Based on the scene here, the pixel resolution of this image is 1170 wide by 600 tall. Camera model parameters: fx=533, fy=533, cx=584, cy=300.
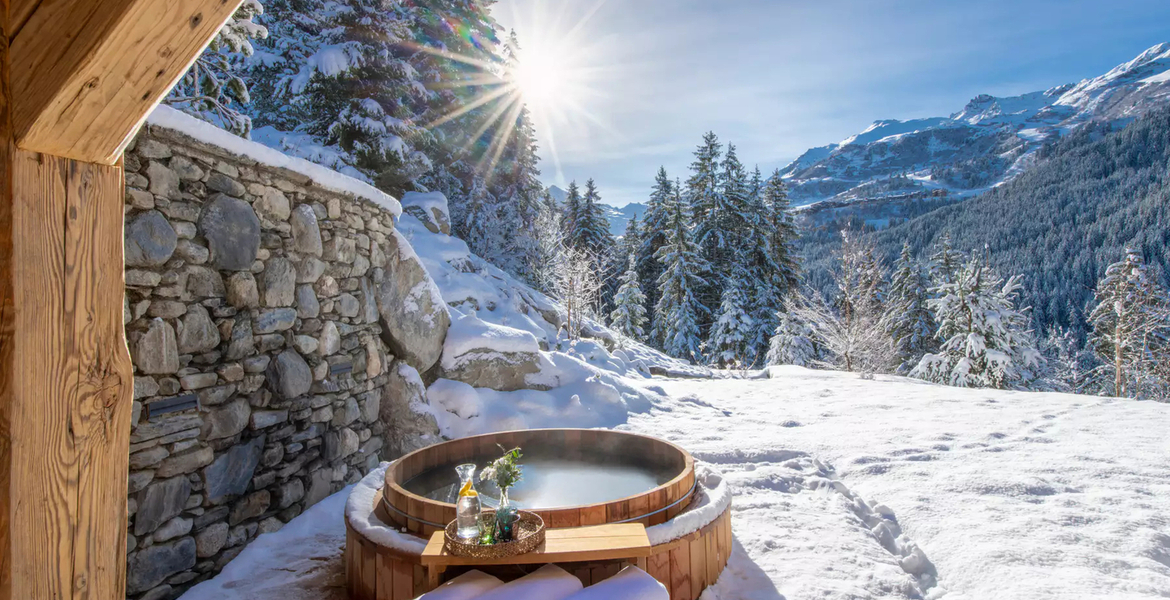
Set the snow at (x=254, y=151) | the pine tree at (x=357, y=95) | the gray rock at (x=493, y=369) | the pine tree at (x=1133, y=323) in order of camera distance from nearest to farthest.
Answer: the snow at (x=254, y=151)
the gray rock at (x=493, y=369)
the pine tree at (x=357, y=95)
the pine tree at (x=1133, y=323)

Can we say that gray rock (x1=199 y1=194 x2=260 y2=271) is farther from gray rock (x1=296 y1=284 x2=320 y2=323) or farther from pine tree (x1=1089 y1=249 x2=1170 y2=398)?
pine tree (x1=1089 y1=249 x2=1170 y2=398)

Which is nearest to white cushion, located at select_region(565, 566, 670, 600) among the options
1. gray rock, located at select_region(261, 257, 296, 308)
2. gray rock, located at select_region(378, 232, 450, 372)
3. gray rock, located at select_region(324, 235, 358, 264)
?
gray rock, located at select_region(261, 257, 296, 308)

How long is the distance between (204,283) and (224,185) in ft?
2.08

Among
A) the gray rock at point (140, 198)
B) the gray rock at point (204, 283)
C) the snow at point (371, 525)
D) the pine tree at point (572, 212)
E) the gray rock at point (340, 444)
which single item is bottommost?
the snow at point (371, 525)

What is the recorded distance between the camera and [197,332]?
3115 millimetres

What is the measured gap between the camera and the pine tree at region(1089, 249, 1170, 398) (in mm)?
15180

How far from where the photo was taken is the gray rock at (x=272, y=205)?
3606mm

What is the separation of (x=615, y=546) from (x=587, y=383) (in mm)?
4035

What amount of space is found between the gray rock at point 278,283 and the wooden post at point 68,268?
8.38 ft

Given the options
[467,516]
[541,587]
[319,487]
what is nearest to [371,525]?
[467,516]

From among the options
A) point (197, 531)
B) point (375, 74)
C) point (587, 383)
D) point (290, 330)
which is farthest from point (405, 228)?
point (197, 531)

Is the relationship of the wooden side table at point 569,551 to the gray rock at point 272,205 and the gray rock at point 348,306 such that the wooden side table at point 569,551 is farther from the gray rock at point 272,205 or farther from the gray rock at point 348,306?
the gray rock at point 272,205

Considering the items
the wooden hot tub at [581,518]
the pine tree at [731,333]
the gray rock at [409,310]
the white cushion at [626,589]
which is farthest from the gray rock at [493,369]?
the pine tree at [731,333]

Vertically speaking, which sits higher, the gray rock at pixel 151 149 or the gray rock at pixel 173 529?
the gray rock at pixel 151 149
